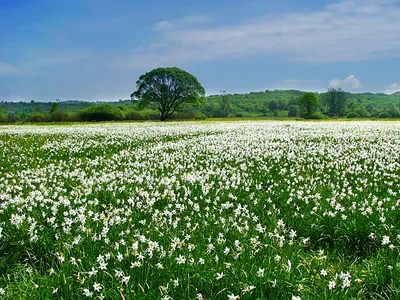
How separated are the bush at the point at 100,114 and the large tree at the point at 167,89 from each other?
22.1ft

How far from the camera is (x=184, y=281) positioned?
3.48m

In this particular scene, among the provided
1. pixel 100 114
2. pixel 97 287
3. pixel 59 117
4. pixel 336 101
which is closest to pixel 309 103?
pixel 336 101

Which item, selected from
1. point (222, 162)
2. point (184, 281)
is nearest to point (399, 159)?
point (222, 162)

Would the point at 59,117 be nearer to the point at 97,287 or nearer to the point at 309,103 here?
the point at 309,103

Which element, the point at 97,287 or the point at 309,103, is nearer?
the point at 97,287

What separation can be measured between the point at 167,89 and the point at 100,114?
58.2 feet

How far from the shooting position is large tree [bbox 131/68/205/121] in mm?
82625

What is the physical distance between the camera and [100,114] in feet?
263

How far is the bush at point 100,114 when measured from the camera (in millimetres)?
78625

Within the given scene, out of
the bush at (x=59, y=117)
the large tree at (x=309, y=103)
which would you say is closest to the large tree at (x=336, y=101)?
the large tree at (x=309, y=103)

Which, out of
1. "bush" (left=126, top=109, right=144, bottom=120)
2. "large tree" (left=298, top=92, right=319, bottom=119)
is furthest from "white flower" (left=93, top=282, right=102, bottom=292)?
"large tree" (left=298, top=92, right=319, bottom=119)

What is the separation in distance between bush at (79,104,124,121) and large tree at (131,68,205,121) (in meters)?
6.74

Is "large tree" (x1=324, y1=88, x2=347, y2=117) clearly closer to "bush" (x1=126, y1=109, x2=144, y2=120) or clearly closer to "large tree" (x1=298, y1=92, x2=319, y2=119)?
"large tree" (x1=298, y1=92, x2=319, y2=119)

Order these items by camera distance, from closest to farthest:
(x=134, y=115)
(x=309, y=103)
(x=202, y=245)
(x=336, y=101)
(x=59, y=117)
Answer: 1. (x=202, y=245)
2. (x=59, y=117)
3. (x=134, y=115)
4. (x=309, y=103)
5. (x=336, y=101)
